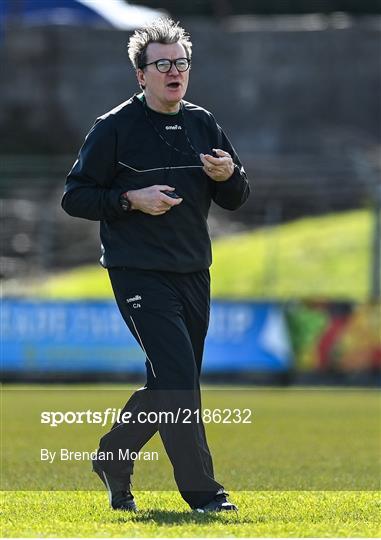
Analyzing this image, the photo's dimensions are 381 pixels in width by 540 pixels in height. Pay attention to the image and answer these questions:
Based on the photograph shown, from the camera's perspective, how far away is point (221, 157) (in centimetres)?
628

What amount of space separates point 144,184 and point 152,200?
0.69ft

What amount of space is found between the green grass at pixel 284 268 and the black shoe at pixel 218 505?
1589 centimetres

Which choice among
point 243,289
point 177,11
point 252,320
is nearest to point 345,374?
point 252,320

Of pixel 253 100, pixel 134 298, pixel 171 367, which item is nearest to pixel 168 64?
pixel 134 298

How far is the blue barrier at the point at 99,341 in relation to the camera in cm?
1905

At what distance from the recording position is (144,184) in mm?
6375

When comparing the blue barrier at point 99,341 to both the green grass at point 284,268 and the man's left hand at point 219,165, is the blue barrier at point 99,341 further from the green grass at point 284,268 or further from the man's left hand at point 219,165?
the man's left hand at point 219,165

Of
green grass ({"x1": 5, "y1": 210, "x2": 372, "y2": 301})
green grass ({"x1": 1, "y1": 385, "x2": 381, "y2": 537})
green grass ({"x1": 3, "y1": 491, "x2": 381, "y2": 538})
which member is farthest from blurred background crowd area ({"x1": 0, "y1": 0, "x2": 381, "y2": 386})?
Result: green grass ({"x1": 3, "y1": 491, "x2": 381, "y2": 538})

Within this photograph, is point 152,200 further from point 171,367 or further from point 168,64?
A: point 171,367

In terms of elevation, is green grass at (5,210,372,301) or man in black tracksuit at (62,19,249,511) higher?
man in black tracksuit at (62,19,249,511)

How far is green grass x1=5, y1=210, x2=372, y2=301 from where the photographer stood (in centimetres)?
2309

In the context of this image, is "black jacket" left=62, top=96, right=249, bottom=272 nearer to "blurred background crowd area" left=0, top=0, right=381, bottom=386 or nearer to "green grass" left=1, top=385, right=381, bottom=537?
"green grass" left=1, top=385, right=381, bottom=537

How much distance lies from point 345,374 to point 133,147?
44.6ft

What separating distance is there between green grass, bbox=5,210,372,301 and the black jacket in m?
15.7
